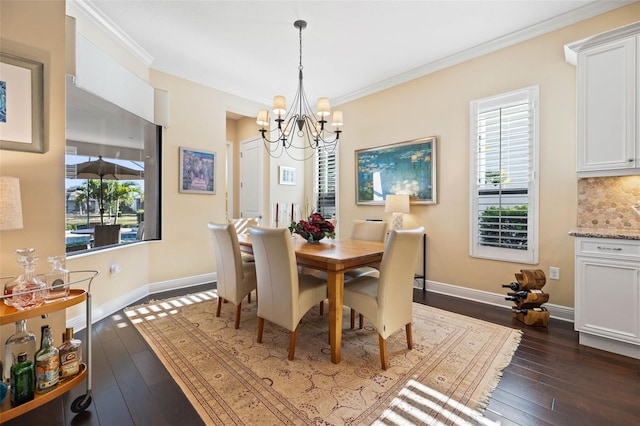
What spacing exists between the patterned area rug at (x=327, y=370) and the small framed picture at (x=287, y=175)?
2.87 m

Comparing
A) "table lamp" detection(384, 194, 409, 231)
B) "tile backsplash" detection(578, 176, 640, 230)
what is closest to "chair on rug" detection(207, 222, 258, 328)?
"table lamp" detection(384, 194, 409, 231)

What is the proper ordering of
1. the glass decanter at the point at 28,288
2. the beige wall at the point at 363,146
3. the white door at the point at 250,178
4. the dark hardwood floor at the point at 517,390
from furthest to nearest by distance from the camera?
the white door at the point at 250,178
the beige wall at the point at 363,146
the dark hardwood floor at the point at 517,390
the glass decanter at the point at 28,288

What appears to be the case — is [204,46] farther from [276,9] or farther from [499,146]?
[499,146]

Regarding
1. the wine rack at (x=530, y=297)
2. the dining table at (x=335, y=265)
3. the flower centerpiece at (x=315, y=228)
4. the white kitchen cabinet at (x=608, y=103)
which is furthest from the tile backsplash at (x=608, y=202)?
the flower centerpiece at (x=315, y=228)

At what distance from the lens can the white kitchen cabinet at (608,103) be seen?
7.28 ft

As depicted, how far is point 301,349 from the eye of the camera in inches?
89.0

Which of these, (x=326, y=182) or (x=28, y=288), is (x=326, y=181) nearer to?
(x=326, y=182)

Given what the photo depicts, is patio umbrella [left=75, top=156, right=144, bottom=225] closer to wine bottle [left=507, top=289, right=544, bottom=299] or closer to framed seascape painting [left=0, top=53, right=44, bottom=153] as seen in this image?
framed seascape painting [left=0, top=53, right=44, bottom=153]

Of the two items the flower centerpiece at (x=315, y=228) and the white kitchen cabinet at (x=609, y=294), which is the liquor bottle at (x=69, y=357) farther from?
the white kitchen cabinet at (x=609, y=294)

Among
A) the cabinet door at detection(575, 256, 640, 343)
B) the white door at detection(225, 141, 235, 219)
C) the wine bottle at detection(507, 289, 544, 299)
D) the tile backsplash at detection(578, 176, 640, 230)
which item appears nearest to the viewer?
the cabinet door at detection(575, 256, 640, 343)

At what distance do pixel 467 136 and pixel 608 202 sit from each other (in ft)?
4.77

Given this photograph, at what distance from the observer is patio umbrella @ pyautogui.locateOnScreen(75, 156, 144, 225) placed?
9.10ft

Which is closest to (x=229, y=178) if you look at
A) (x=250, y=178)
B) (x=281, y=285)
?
(x=250, y=178)

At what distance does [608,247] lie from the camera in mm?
2199
